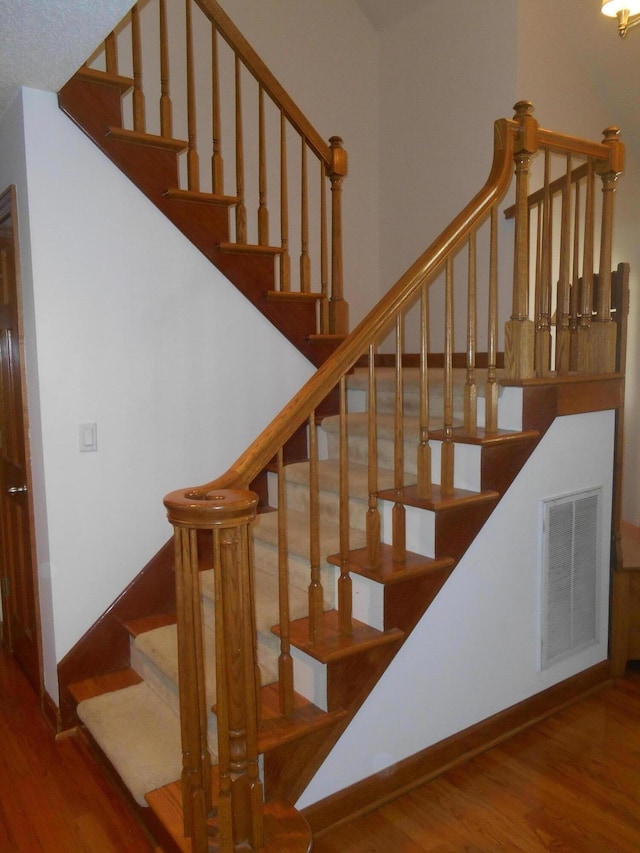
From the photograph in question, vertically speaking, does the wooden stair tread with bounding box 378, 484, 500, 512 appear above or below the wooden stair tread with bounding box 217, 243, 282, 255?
below

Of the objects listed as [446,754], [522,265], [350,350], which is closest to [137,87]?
[350,350]

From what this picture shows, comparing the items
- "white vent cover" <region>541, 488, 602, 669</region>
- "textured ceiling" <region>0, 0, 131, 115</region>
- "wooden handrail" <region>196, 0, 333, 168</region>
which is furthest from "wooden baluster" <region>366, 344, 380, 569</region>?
"wooden handrail" <region>196, 0, 333, 168</region>

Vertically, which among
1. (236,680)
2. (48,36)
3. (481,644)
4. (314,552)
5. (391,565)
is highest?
(48,36)

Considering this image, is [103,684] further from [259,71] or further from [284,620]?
[259,71]

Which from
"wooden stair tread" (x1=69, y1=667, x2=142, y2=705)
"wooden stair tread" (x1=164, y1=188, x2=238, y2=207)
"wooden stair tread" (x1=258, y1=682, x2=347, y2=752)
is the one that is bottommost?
"wooden stair tread" (x1=69, y1=667, x2=142, y2=705)

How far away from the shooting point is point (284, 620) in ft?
6.39

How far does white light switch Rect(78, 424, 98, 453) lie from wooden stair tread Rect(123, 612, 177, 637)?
29.6 inches

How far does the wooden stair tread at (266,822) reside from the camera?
175 cm

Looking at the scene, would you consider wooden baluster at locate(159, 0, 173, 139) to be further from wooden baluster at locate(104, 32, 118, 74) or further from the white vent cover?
the white vent cover

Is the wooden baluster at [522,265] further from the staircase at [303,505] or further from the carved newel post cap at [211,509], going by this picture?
the carved newel post cap at [211,509]

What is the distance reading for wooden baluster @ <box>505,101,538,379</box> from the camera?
2.38 meters

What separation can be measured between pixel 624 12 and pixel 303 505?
89.3 inches

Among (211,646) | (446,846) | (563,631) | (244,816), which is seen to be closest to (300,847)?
(244,816)

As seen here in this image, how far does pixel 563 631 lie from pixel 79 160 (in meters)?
2.79
